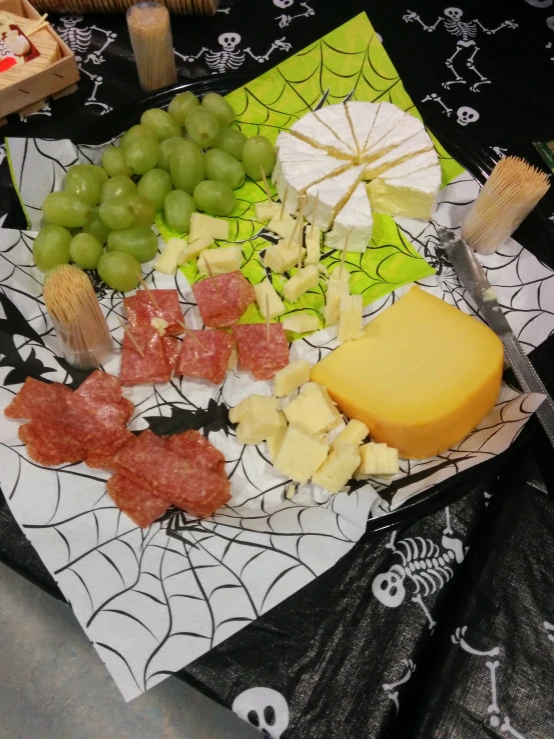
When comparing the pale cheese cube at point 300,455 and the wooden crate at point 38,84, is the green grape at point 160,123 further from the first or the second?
the pale cheese cube at point 300,455

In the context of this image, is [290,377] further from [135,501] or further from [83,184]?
[83,184]

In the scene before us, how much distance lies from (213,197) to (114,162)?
28 cm

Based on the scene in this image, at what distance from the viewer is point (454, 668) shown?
113 centimetres

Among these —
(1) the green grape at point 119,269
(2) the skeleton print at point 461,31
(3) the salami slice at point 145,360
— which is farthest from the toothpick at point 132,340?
(2) the skeleton print at point 461,31

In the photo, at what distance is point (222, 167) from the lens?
1568 mm

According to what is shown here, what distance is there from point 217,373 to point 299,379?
0.19 meters

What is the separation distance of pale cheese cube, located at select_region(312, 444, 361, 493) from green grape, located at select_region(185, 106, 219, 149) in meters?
0.95

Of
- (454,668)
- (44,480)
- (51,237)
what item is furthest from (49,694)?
(51,237)

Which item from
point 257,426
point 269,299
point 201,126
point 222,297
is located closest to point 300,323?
point 269,299

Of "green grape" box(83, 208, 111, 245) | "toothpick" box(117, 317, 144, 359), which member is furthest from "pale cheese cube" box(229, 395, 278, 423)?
"green grape" box(83, 208, 111, 245)

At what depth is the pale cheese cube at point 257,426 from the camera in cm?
125

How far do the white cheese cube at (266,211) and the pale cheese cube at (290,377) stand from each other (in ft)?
1.58

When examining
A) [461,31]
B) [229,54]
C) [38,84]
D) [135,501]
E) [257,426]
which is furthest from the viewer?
[461,31]

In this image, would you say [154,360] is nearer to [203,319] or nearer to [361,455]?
[203,319]
